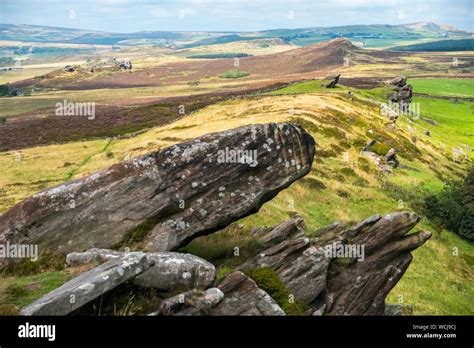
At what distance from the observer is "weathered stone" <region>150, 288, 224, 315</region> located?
12875 mm

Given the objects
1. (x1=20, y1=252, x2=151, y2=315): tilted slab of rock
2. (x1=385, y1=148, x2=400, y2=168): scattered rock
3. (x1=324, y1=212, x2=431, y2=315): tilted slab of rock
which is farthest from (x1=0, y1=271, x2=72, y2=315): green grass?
(x1=385, y1=148, x2=400, y2=168): scattered rock

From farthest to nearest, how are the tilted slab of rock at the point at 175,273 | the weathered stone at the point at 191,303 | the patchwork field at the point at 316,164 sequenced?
the patchwork field at the point at 316,164 < the tilted slab of rock at the point at 175,273 < the weathered stone at the point at 191,303

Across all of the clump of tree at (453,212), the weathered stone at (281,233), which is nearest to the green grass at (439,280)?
the clump of tree at (453,212)

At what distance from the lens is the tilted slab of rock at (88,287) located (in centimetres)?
1177

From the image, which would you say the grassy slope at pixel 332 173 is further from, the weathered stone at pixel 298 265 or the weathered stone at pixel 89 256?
the weathered stone at pixel 89 256

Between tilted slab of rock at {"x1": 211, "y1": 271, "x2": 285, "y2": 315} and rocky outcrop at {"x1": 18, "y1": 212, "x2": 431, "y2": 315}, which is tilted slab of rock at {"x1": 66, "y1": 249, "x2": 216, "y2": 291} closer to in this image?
rocky outcrop at {"x1": 18, "y1": 212, "x2": 431, "y2": 315}

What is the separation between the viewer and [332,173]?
53125 millimetres

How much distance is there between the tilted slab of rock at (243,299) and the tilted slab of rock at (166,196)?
15.5 feet

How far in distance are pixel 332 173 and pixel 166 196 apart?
36782 mm
